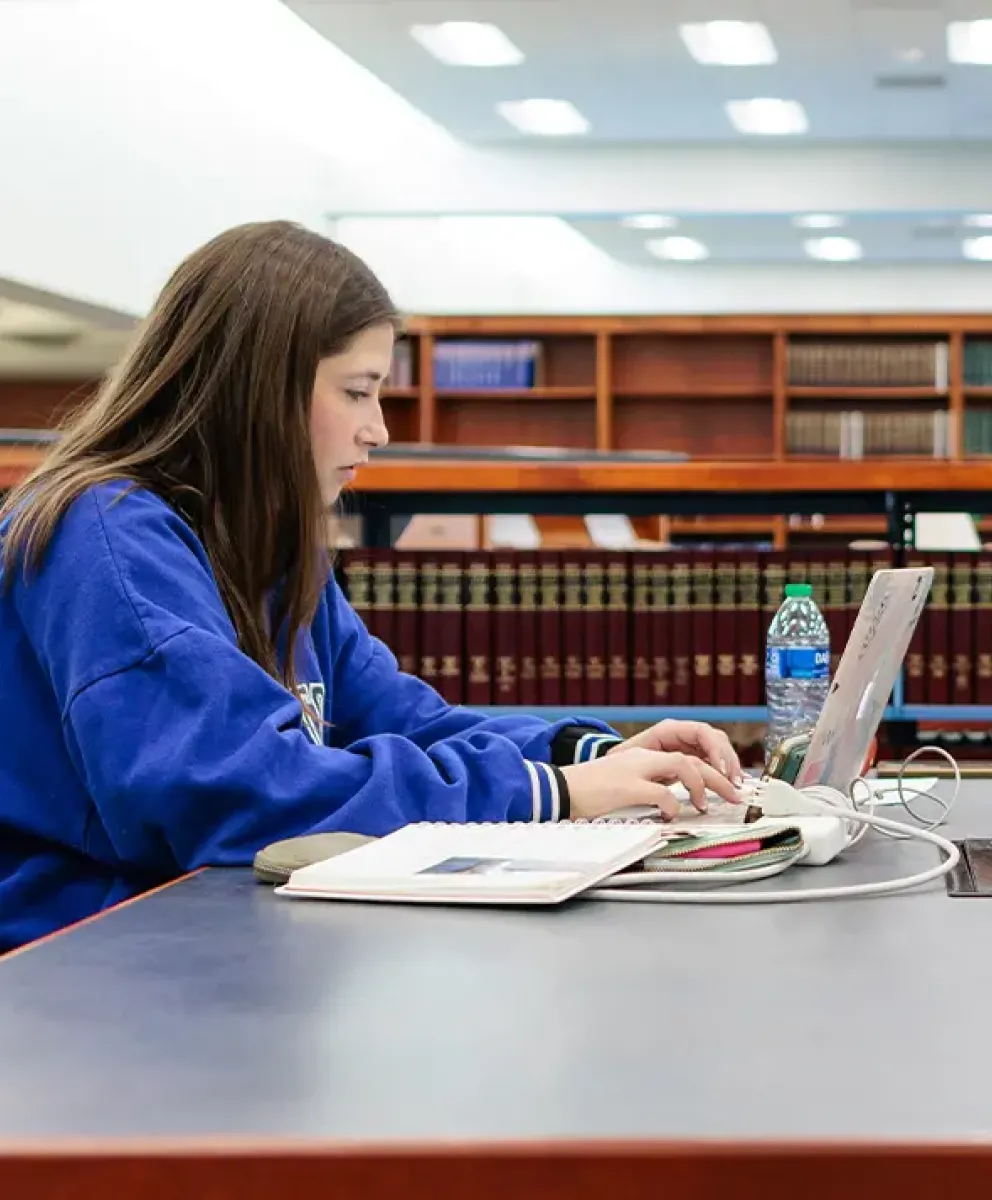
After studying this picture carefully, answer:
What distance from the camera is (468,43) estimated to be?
6512 mm

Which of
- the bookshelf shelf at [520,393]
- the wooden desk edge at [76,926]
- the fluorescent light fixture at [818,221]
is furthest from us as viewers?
the bookshelf shelf at [520,393]

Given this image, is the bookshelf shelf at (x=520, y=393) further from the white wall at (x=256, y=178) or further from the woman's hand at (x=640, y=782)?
the woman's hand at (x=640, y=782)

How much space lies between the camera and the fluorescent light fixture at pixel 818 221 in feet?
27.5

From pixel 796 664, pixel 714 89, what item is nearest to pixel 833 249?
pixel 714 89

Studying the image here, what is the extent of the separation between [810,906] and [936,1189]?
1.50ft

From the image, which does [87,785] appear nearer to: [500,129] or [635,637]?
[635,637]

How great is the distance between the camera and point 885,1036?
0.69m

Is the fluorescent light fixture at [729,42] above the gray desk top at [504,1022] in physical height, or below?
above

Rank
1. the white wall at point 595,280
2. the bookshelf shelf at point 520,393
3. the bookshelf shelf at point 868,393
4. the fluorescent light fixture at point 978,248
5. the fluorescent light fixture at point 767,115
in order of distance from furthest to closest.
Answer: the white wall at point 595,280 < the fluorescent light fixture at point 978,248 < the bookshelf shelf at point 520,393 < the bookshelf shelf at point 868,393 < the fluorescent light fixture at point 767,115


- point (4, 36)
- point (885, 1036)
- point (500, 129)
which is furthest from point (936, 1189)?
point (500, 129)

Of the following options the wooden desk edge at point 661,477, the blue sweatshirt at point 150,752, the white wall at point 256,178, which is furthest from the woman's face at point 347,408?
the white wall at point 256,178

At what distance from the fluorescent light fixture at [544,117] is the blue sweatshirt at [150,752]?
21.3 ft

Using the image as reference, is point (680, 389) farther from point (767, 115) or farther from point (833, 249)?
point (767, 115)

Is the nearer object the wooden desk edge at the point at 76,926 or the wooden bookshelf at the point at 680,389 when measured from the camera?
the wooden desk edge at the point at 76,926
